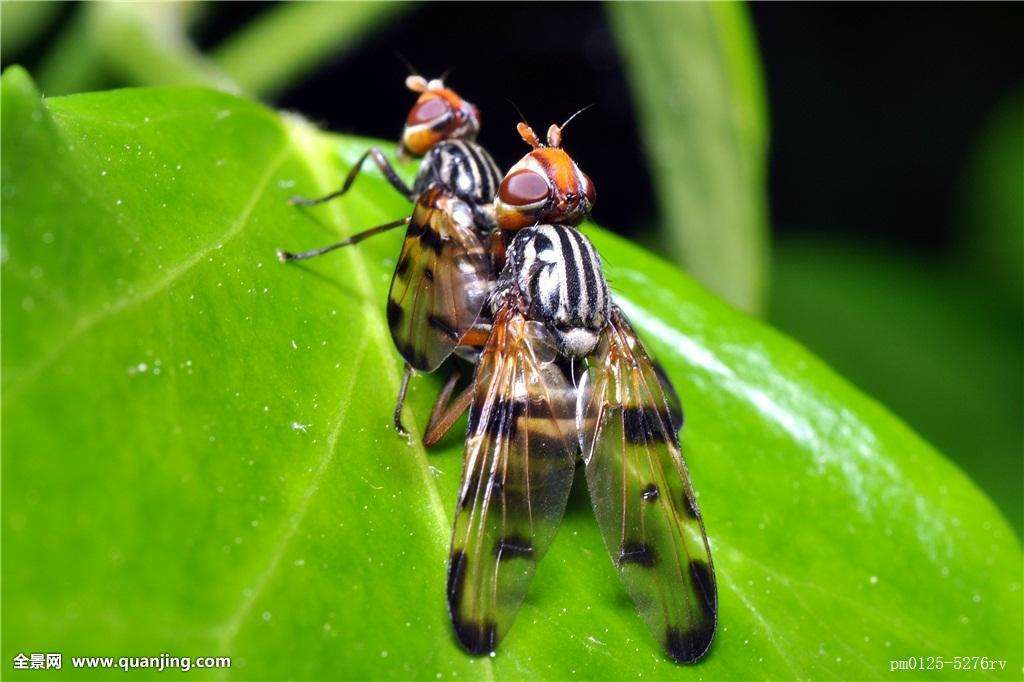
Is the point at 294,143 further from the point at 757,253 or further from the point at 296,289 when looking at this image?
the point at 757,253

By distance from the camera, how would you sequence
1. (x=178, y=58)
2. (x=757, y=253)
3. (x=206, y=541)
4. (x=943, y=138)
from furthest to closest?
(x=943, y=138) → (x=757, y=253) → (x=178, y=58) → (x=206, y=541)

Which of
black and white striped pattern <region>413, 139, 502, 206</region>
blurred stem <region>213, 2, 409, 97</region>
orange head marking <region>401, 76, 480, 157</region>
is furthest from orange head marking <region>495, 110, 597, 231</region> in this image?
blurred stem <region>213, 2, 409, 97</region>

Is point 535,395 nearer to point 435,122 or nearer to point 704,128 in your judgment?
point 435,122

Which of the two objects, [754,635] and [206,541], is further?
[754,635]

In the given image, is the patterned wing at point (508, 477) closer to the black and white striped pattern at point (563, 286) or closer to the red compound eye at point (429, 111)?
the black and white striped pattern at point (563, 286)

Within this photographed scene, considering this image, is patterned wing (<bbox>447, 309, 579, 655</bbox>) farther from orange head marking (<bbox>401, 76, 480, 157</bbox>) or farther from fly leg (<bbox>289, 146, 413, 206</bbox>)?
orange head marking (<bbox>401, 76, 480, 157</bbox>)

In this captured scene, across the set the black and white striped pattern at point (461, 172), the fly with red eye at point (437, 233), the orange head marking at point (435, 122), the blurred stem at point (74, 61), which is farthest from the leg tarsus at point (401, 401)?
the blurred stem at point (74, 61)

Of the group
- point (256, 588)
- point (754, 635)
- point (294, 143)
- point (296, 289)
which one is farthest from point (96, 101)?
point (754, 635)
